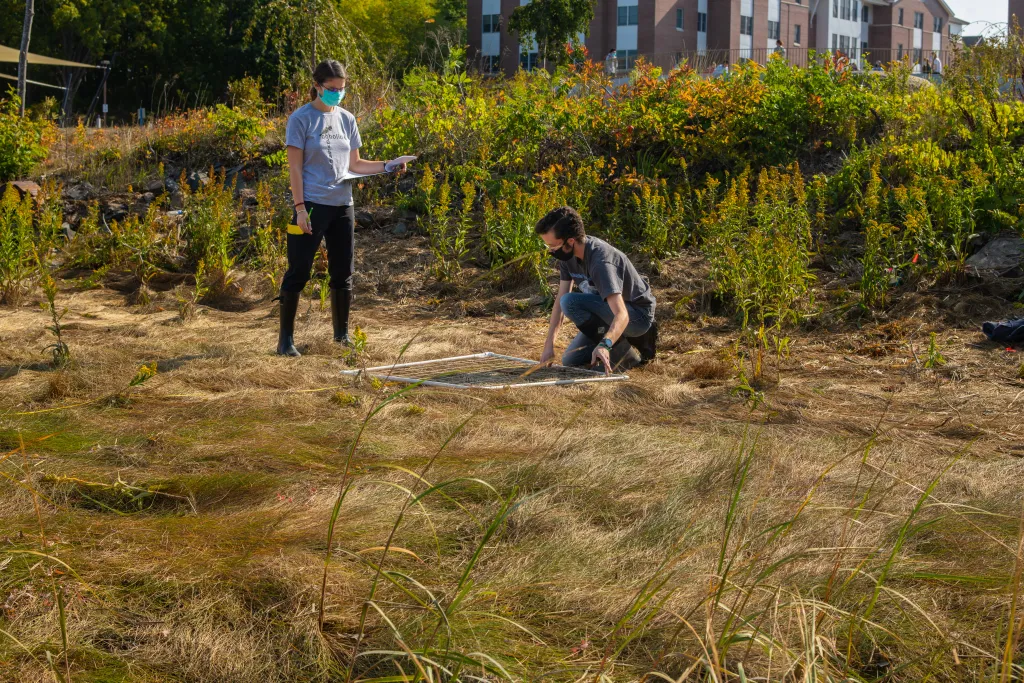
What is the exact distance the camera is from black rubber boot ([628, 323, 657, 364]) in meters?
5.50

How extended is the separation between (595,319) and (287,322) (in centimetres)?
172

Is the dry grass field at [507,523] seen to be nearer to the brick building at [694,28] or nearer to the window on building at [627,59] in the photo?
the brick building at [694,28]

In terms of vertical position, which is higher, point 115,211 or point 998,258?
point 115,211

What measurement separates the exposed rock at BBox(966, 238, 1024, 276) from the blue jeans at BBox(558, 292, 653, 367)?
9.56 feet

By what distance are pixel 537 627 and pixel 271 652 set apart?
0.57 meters

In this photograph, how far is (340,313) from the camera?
586 centimetres

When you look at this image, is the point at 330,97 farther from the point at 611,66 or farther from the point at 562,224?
the point at 611,66

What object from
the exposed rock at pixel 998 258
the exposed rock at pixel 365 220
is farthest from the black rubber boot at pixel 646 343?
the exposed rock at pixel 365 220

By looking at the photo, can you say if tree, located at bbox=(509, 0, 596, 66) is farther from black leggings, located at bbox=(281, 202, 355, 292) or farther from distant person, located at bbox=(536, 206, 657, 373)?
distant person, located at bbox=(536, 206, 657, 373)

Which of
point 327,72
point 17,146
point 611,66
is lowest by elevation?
point 17,146

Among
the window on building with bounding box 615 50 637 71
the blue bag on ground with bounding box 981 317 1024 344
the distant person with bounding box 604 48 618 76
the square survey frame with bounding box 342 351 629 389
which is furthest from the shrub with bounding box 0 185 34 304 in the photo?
the window on building with bounding box 615 50 637 71

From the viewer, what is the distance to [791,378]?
5293 mm

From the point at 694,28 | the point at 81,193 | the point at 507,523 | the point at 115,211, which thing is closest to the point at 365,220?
the point at 115,211

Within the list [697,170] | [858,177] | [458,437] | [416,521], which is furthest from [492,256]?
[416,521]
